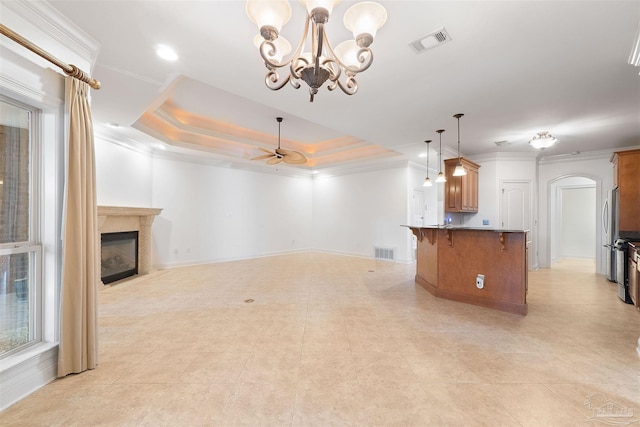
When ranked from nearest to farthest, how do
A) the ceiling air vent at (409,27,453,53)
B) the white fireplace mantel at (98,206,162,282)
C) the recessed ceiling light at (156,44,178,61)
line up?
the ceiling air vent at (409,27,453,53), the recessed ceiling light at (156,44,178,61), the white fireplace mantel at (98,206,162,282)

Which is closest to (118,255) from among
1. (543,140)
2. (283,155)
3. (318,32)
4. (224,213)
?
(224,213)

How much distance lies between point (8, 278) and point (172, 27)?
2.29 m

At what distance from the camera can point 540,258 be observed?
21.5ft

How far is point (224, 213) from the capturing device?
23.2 feet

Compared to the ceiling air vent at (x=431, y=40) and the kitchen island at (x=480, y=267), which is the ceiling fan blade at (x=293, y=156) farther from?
the ceiling air vent at (x=431, y=40)

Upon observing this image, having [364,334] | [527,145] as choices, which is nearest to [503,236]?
[364,334]

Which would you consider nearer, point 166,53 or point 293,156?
point 166,53

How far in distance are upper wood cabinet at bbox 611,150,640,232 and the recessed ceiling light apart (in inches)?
277

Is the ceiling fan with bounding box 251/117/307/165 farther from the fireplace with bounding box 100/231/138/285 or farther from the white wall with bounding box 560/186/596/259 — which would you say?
the white wall with bounding box 560/186/596/259

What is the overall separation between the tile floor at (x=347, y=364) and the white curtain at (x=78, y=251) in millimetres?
203

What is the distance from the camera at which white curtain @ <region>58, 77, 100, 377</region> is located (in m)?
2.01

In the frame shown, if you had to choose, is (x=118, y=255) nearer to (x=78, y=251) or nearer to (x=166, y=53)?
(x=78, y=251)

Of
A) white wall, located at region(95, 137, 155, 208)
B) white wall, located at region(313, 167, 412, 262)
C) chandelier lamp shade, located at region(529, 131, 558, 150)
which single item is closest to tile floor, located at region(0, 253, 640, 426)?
white wall, located at region(95, 137, 155, 208)

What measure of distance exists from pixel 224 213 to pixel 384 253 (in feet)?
14.9
